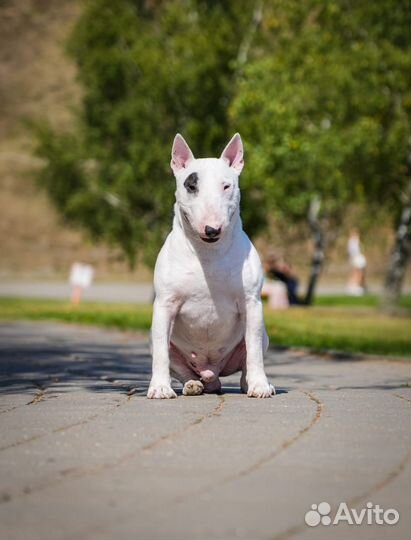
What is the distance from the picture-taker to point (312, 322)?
26.1 meters

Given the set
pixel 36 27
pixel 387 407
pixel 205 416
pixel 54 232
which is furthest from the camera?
pixel 36 27

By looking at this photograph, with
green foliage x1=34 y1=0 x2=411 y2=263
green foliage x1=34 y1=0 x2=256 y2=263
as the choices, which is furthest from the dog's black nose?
green foliage x1=34 y1=0 x2=256 y2=263

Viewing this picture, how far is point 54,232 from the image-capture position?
269ft

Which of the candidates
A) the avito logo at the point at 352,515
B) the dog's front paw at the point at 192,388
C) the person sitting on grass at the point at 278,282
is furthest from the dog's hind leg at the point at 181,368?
the person sitting on grass at the point at 278,282

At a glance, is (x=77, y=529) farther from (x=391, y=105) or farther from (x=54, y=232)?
(x=54, y=232)

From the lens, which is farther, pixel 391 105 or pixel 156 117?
pixel 156 117

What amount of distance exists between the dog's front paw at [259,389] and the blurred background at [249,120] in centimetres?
2182

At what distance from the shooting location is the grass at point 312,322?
19.2 meters

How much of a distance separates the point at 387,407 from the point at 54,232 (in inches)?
2910

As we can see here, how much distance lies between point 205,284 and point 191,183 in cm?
71

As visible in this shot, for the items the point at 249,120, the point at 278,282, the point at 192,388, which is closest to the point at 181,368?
the point at 192,388

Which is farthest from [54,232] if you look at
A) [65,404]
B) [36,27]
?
[65,404]

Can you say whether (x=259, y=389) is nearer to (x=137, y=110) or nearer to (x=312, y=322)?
(x=312, y=322)

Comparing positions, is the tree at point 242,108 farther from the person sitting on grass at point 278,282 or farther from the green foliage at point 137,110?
the person sitting on grass at point 278,282
